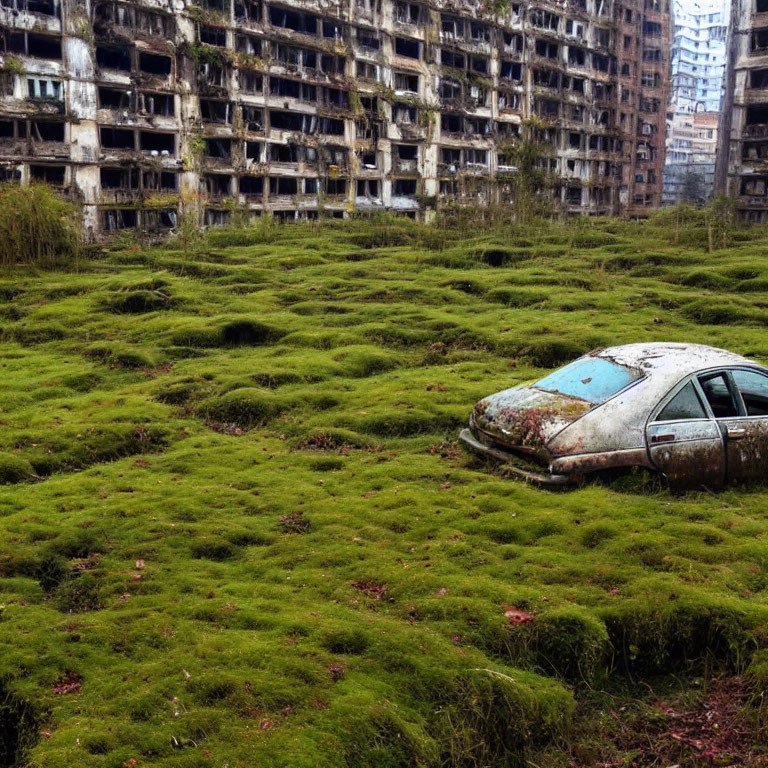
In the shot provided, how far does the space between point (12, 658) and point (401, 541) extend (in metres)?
3.63

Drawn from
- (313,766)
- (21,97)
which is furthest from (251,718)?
(21,97)

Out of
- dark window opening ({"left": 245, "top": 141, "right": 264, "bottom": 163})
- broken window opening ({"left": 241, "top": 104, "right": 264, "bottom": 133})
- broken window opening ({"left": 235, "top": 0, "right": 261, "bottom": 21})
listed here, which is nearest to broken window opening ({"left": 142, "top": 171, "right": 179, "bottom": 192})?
dark window opening ({"left": 245, "top": 141, "right": 264, "bottom": 163})

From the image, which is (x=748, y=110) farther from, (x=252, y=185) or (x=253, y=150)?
(x=252, y=185)

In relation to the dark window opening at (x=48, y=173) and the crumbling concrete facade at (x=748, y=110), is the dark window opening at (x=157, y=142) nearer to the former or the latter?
the dark window opening at (x=48, y=173)

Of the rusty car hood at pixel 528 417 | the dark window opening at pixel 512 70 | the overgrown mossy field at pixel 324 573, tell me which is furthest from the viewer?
the dark window opening at pixel 512 70

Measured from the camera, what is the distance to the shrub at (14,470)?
1072 cm

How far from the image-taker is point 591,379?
1053 cm

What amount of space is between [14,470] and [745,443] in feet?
28.7

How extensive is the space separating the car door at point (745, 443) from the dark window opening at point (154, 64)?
46.7 meters

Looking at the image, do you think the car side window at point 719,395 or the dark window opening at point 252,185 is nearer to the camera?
the car side window at point 719,395

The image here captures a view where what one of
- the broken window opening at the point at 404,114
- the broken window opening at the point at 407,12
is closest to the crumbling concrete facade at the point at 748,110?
the broken window opening at the point at 404,114

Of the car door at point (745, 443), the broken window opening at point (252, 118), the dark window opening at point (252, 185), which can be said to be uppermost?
the broken window opening at point (252, 118)

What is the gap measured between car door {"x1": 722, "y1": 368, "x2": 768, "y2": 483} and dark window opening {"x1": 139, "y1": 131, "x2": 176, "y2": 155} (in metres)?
45.6

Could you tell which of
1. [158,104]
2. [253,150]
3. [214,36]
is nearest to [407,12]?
[214,36]
